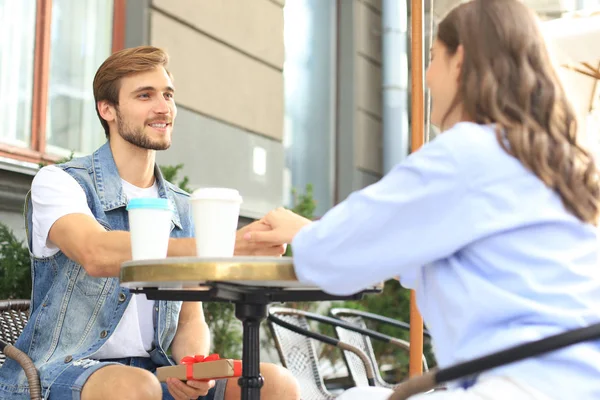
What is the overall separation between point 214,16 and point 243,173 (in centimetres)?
110

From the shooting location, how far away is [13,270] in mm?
3400

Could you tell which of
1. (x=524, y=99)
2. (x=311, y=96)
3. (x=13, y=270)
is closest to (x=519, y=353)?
(x=524, y=99)

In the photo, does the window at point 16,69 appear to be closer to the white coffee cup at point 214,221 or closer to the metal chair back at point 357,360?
the metal chair back at point 357,360

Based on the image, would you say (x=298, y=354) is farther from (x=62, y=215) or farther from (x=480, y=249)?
(x=480, y=249)

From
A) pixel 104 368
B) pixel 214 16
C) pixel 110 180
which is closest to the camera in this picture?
pixel 104 368

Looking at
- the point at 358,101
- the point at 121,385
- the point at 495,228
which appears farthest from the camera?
the point at 358,101

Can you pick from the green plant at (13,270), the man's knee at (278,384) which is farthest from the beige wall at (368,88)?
the man's knee at (278,384)

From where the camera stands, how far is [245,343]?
2201 millimetres

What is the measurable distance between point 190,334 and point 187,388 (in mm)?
546

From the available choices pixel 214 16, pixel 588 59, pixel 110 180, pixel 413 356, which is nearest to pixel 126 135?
pixel 110 180

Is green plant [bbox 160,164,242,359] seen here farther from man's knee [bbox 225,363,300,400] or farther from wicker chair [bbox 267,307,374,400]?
man's knee [bbox 225,363,300,400]

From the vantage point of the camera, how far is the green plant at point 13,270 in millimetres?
3402

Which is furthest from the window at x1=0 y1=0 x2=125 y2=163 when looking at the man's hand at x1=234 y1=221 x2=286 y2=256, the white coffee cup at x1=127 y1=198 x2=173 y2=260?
the white coffee cup at x1=127 y1=198 x2=173 y2=260

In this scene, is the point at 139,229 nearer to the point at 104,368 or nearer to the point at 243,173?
the point at 104,368
